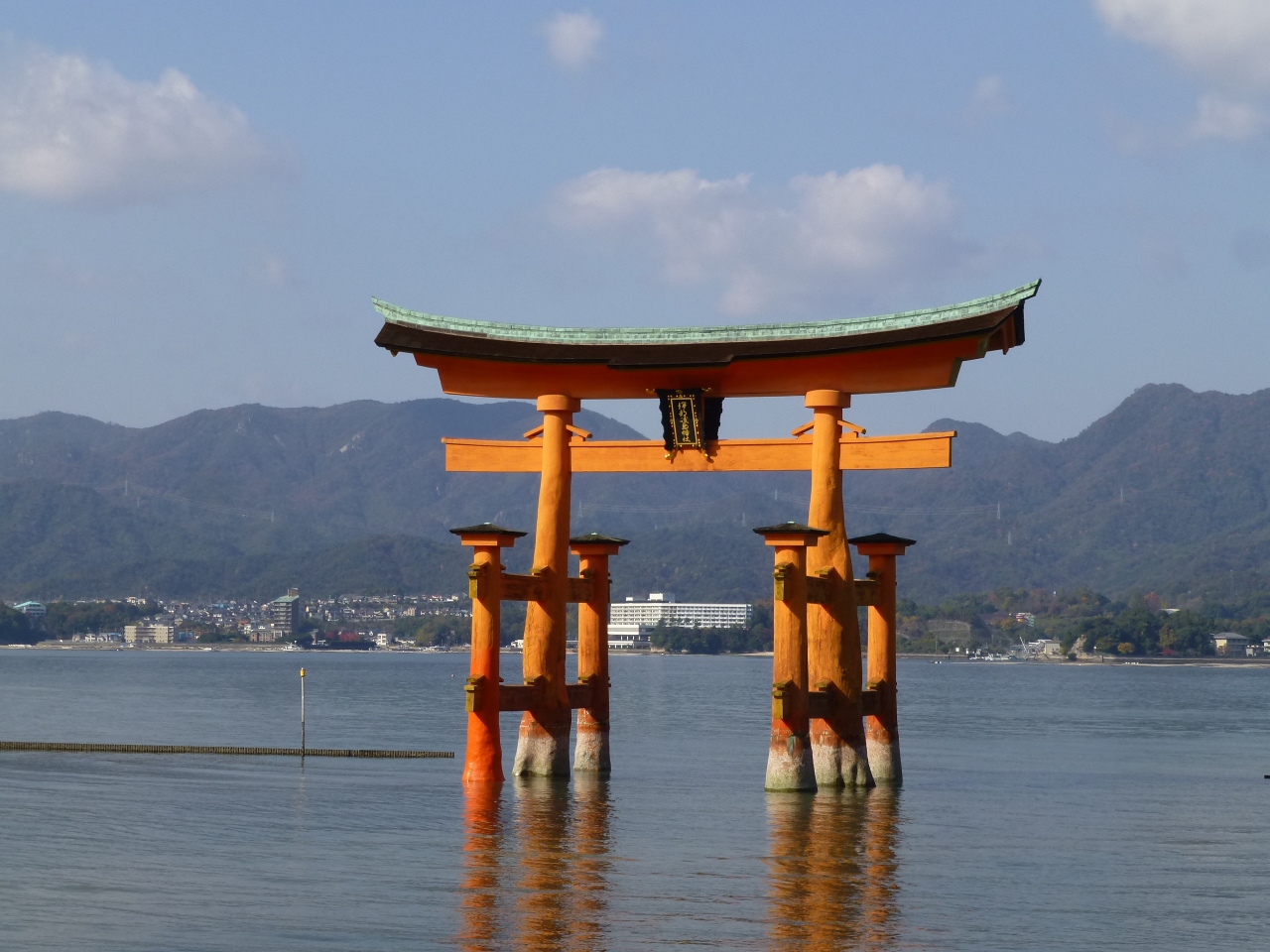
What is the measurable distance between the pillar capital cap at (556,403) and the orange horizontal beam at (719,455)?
0.90 meters

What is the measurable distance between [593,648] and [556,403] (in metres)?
5.03

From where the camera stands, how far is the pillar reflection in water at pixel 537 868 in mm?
19297

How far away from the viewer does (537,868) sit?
2402 centimetres

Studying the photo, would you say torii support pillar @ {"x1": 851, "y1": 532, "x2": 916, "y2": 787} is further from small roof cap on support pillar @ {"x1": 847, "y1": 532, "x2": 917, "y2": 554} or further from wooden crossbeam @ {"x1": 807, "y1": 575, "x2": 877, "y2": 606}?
wooden crossbeam @ {"x1": 807, "y1": 575, "x2": 877, "y2": 606}

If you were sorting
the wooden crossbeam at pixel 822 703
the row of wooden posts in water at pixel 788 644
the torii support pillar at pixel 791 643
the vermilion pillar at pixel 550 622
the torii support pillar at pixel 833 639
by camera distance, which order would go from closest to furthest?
1. the torii support pillar at pixel 791 643
2. the row of wooden posts in water at pixel 788 644
3. the wooden crossbeam at pixel 822 703
4. the torii support pillar at pixel 833 639
5. the vermilion pillar at pixel 550 622

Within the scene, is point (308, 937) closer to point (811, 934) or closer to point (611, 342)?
point (811, 934)

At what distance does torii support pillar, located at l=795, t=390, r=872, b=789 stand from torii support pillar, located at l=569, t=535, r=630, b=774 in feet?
15.2

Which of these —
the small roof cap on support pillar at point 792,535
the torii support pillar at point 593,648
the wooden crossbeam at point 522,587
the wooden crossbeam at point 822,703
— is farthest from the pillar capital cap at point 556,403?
the wooden crossbeam at point 822,703

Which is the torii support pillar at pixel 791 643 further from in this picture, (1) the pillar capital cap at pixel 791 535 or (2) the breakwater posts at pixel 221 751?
(2) the breakwater posts at pixel 221 751

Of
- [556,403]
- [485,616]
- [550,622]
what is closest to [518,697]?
[550,622]

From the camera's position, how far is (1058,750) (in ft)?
190

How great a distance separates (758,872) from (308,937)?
7.02 meters

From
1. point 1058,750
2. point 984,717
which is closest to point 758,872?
point 1058,750

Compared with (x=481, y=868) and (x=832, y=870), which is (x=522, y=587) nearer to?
(x=481, y=868)
